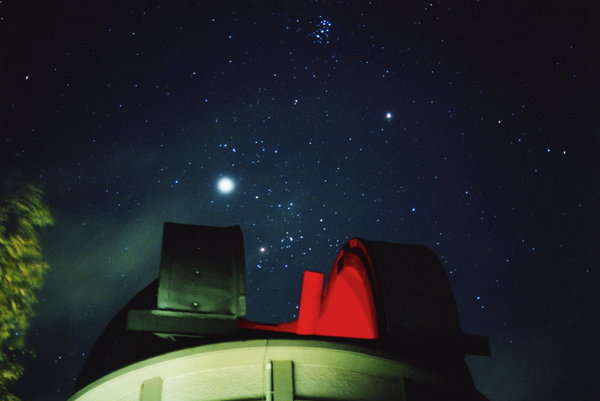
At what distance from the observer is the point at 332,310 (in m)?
7.00

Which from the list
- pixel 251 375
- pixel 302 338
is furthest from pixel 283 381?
pixel 302 338

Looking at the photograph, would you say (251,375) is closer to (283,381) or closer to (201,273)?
(283,381)

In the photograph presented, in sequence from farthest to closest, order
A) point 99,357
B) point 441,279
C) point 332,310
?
point 99,357, point 332,310, point 441,279

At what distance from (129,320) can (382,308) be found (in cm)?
312

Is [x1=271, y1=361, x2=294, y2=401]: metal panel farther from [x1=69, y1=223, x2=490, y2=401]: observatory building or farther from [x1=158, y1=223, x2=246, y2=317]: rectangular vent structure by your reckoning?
[x1=158, y1=223, x2=246, y2=317]: rectangular vent structure

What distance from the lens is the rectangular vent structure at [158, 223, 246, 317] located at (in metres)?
5.45

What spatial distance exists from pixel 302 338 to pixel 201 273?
5.12 feet

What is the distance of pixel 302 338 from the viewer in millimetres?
4977

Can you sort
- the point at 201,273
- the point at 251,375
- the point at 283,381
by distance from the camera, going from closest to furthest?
the point at 283,381, the point at 251,375, the point at 201,273

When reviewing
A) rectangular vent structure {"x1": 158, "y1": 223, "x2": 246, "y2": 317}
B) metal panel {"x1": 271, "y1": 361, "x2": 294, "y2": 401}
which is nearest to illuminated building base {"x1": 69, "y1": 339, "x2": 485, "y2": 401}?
metal panel {"x1": 271, "y1": 361, "x2": 294, "y2": 401}

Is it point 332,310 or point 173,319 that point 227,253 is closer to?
point 173,319

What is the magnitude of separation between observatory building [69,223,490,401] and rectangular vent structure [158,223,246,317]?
12mm

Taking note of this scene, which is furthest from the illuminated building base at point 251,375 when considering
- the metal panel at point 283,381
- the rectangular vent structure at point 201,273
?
the rectangular vent structure at point 201,273

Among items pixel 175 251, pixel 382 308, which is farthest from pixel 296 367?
pixel 175 251
